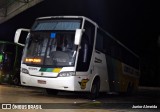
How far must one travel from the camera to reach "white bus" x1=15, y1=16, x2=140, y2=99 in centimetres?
1316

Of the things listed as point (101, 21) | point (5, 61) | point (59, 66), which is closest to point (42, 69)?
point (59, 66)

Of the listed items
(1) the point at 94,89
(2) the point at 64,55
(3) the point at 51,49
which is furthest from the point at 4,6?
(2) the point at 64,55

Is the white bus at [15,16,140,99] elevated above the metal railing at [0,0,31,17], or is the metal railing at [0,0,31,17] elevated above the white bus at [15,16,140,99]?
the metal railing at [0,0,31,17]

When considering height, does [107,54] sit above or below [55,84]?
above

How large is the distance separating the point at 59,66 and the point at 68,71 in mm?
389

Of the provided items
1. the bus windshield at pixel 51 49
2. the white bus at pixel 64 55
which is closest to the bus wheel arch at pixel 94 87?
the white bus at pixel 64 55

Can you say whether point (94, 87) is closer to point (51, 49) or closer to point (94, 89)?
point (94, 89)

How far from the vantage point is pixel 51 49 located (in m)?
13.5

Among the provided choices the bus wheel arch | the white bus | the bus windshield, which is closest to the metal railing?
the white bus

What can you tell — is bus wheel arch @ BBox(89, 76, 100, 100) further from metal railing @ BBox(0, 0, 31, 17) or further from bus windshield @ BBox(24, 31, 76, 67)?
metal railing @ BBox(0, 0, 31, 17)

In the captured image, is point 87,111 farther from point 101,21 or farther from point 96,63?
point 101,21

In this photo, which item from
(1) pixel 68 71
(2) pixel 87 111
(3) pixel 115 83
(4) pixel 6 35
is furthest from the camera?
(4) pixel 6 35

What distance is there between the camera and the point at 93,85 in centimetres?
1441

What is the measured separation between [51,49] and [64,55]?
589 millimetres
